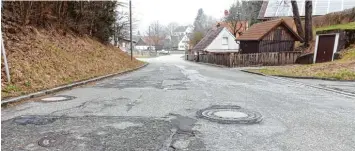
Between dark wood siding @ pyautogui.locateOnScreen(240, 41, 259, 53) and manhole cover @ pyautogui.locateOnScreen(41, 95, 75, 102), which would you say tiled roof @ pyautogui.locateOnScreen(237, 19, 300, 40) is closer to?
dark wood siding @ pyautogui.locateOnScreen(240, 41, 259, 53)

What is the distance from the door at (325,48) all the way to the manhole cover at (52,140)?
2259cm

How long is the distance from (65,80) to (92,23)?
1178 centimetres

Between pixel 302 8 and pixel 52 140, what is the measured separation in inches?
1652

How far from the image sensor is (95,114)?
5730 millimetres

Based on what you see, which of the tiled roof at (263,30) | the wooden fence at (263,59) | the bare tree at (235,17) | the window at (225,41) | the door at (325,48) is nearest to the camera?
the door at (325,48)

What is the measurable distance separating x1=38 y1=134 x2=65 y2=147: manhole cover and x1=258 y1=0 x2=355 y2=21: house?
3597cm

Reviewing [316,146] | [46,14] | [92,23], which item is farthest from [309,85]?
[92,23]

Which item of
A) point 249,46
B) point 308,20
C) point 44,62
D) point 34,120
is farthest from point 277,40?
point 34,120

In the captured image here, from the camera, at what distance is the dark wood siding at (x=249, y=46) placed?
92.9ft

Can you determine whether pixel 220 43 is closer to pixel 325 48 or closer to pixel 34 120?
pixel 325 48

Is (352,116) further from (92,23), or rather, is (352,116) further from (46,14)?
(92,23)

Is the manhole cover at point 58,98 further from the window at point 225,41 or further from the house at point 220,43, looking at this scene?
the window at point 225,41

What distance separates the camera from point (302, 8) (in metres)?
39.0

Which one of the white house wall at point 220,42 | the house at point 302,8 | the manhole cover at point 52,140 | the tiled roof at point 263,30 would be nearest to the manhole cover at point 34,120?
the manhole cover at point 52,140
